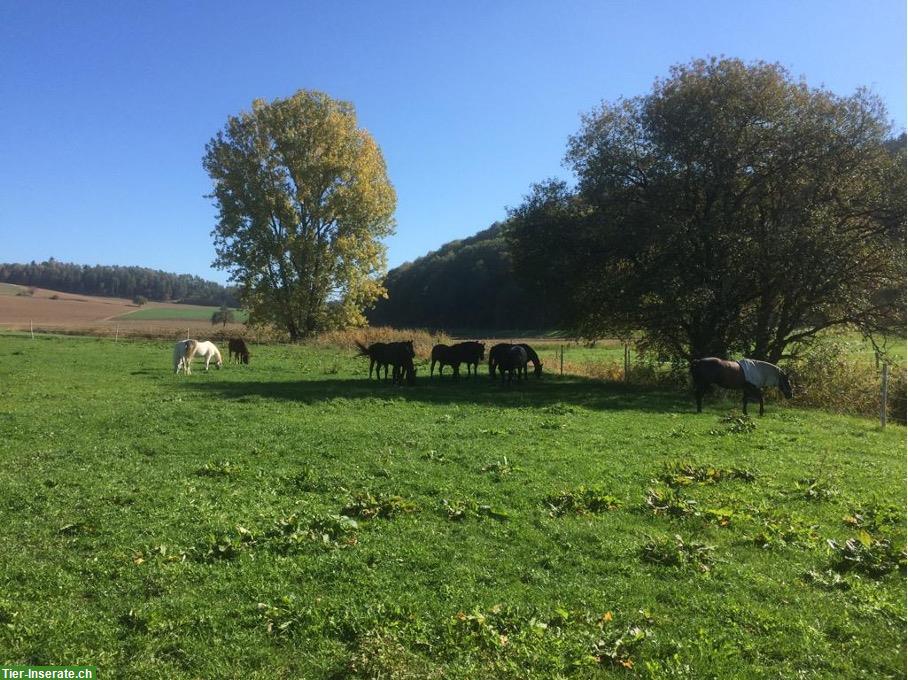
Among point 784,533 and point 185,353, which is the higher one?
point 185,353

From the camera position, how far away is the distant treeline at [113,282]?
96125 millimetres

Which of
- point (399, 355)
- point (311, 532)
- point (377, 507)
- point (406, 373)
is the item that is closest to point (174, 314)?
point (406, 373)

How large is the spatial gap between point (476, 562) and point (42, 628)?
3.37 meters

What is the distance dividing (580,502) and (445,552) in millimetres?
2121

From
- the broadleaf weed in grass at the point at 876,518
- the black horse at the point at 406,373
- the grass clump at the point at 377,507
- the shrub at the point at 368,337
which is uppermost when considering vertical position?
the shrub at the point at 368,337

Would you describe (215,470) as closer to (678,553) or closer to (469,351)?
(678,553)

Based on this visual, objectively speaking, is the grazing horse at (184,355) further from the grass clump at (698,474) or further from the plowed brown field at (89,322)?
the plowed brown field at (89,322)

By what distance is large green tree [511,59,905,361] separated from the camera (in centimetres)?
1856

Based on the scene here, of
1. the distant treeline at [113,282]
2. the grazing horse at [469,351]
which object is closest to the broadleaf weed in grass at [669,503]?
the grazing horse at [469,351]

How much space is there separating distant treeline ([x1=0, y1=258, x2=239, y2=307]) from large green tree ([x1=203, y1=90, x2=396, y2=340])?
5286cm

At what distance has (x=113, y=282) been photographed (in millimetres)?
97500

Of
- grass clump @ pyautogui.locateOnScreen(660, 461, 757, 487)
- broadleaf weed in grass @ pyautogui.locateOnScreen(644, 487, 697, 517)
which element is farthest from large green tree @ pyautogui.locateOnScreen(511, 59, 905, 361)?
broadleaf weed in grass @ pyautogui.locateOnScreen(644, 487, 697, 517)

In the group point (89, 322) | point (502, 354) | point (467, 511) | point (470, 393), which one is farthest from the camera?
point (89, 322)

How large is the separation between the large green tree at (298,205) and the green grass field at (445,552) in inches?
1222
